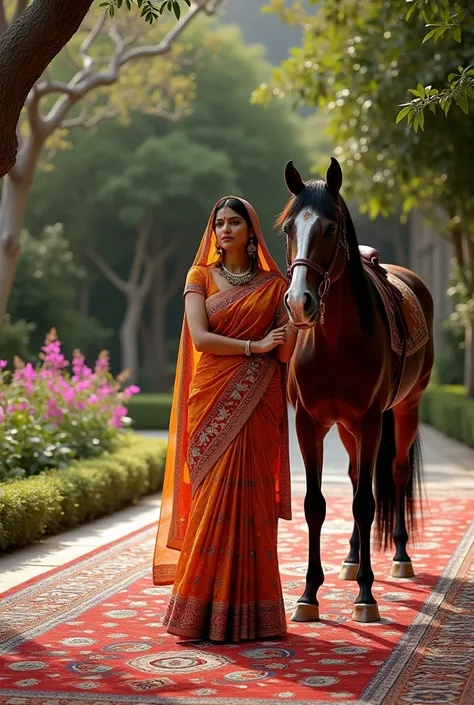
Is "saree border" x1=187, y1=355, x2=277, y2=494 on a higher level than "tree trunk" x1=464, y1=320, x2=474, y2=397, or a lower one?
lower

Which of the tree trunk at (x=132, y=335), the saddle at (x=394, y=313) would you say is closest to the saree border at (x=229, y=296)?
the saddle at (x=394, y=313)

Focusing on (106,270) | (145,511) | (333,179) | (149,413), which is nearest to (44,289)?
(149,413)

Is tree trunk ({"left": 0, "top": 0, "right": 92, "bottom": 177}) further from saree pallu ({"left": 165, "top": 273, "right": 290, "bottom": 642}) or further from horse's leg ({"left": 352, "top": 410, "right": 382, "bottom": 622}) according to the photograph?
horse's leg ({"left": 352, "top": 410, "right": 382, "bottom": 622})

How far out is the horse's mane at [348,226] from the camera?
18.7 feet

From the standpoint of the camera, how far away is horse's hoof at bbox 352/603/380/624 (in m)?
5.96

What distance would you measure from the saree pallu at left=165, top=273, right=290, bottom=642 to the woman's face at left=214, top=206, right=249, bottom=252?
228mm

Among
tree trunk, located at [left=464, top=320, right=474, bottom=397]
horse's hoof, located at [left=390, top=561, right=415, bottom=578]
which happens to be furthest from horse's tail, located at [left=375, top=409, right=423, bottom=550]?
tree trunk, located at [left=464, top=320, right=474, bottom=397]

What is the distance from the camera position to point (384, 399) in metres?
6.41

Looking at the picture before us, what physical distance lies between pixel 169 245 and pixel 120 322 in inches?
251

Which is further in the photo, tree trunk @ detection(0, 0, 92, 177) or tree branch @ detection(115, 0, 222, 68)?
tree branch @ detection(115, 0, 222, 68)

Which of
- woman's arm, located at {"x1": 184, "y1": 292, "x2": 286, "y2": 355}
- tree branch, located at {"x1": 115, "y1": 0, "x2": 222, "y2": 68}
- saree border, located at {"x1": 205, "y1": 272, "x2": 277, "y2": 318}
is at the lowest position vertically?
woman's arm, located at {"x1": 184, "y1": 292, "x2": 286, "y2": 355}

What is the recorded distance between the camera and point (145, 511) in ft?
36.2

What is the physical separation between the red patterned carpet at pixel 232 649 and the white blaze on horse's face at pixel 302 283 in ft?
5.09

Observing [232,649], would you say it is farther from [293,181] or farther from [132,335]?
[132,335]
